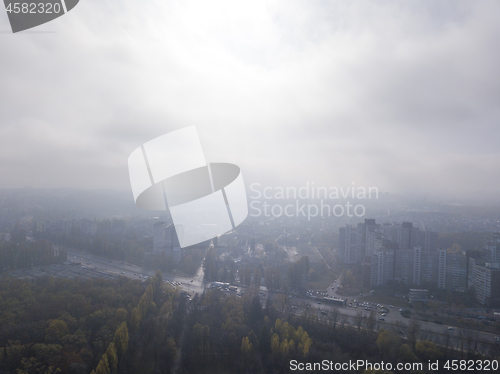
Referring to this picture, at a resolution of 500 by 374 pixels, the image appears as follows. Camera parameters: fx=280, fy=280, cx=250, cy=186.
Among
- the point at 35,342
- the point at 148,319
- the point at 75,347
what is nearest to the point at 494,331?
the point at 148,319

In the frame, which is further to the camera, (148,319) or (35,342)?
(148,319)

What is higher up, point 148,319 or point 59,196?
point 59,196

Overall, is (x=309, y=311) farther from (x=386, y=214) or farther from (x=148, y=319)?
(x=386, y=214)

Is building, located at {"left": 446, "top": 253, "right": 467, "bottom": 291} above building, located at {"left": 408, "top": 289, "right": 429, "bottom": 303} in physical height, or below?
above

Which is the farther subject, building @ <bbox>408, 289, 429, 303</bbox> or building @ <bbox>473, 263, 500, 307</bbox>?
building @ <bbox>408, 289, 429, 303</bbox>

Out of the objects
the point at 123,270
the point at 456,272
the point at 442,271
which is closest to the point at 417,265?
the point at 442,271

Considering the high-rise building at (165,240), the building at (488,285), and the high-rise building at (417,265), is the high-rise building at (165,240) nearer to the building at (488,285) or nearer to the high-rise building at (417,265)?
the high-rise building at (417,265)

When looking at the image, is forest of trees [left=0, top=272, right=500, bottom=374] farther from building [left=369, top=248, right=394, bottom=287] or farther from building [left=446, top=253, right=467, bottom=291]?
building [left=446, top=253, right=467, bottom=291]

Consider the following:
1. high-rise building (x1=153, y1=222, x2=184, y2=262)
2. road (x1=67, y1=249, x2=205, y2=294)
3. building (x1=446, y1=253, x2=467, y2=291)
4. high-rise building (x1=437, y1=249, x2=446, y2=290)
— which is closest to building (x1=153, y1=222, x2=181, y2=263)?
high-rise building (x1=153, y1=222, x2=184, y2=262)
